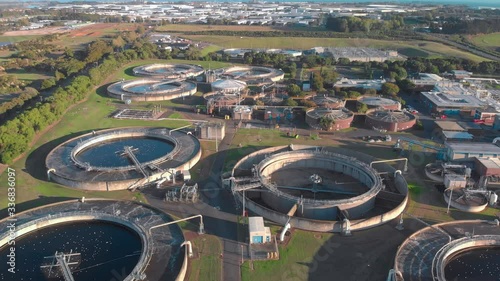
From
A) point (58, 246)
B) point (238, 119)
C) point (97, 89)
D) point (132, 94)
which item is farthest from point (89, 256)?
point (97, 89)

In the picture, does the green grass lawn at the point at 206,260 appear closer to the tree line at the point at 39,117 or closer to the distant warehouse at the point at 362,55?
the tree line at the point at 39,117

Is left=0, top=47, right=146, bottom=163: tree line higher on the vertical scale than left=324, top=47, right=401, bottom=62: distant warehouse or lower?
lower

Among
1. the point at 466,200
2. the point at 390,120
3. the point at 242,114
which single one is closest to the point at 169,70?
the point at 242,114

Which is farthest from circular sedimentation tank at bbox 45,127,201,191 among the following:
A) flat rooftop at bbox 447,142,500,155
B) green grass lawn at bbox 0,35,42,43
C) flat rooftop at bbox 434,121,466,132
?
green grass lawn at bbox 0,35,42,43

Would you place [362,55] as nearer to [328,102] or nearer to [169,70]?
[328,102]

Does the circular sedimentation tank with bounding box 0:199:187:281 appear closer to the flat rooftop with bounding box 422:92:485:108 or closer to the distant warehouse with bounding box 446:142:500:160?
the distant warehouse with bounding box 446:142:500:160

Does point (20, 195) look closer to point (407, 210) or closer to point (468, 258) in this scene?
point (407, 210)
